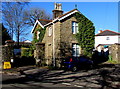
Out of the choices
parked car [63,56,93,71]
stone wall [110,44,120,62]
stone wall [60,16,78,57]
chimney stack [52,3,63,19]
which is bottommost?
parked car [63,56,93,71]

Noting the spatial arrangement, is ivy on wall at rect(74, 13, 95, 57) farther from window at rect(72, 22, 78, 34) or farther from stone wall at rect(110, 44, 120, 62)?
stone wall at rect(110, 44, 120, 62)

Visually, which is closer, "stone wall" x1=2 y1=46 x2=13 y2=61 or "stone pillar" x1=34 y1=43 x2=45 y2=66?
"stone wall" x1=2 y1=46 x2=13 y2=61

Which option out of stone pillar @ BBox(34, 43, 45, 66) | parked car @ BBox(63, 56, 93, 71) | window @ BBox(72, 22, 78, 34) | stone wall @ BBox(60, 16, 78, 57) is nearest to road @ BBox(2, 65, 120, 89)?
parked car @ BBox(63, 56, 93, 71)

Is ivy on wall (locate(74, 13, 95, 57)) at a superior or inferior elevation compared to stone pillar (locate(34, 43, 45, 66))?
superior

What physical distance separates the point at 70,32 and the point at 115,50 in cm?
745

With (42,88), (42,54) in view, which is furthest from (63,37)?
(42,88)

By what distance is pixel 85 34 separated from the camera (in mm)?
21719

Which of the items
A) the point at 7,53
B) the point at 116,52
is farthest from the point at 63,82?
the point at 116,52

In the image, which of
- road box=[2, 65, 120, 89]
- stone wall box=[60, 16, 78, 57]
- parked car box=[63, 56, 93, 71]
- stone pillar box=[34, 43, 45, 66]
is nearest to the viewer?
road box=[2, 65, 120, 89]

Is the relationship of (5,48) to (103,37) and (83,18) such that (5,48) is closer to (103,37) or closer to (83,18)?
(83,18)

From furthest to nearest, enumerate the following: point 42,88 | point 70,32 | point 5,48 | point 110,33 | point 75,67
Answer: point 110,33 → point 70,32 → point 5,48 → point 75,67 → point 42,88

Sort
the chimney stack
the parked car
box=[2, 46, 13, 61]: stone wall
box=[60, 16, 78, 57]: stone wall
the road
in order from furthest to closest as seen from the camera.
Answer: the chimney stack, box=[60, 16, 78, 57]: stone wall, box=[2, 46, 13, 61]: stone wall, the parked car, the road

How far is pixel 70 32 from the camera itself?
2125cm

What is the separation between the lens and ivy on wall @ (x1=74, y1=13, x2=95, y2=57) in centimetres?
2150
